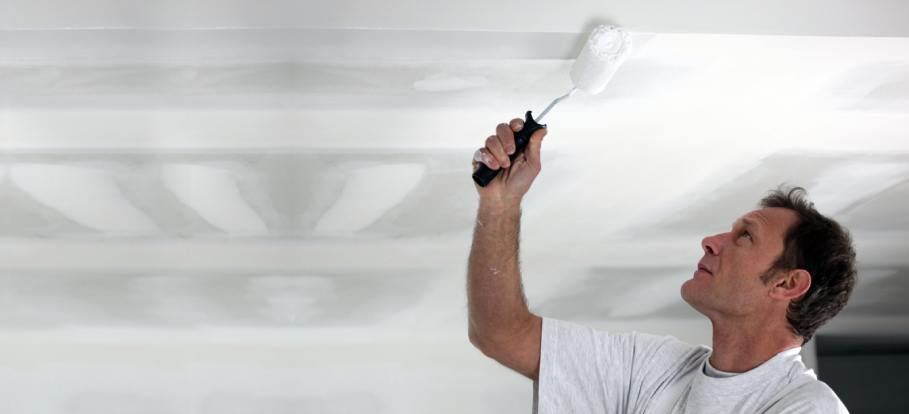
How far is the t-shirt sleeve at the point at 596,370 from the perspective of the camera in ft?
6.98

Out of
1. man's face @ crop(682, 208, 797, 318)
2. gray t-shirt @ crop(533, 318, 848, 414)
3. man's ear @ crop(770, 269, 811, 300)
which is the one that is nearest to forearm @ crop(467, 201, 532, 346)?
gray t-shirt @ crop(533, 318, 848, 414)

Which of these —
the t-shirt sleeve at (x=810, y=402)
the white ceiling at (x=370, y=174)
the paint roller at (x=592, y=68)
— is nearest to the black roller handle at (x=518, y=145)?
the paint roller at (x=592, y=68)

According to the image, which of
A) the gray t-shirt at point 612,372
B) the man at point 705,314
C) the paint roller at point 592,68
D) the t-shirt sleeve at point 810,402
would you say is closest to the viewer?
the t-shirt sleeve at point 810,402

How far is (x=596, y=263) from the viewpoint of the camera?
4.16m

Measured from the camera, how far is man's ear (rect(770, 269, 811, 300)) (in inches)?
80.8

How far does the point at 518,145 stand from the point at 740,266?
1.83 feet

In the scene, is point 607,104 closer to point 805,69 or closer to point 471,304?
point 805,69

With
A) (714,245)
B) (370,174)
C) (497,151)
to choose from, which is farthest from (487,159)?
(370,174)

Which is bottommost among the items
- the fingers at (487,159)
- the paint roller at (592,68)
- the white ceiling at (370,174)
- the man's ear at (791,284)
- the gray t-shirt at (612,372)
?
the gray t-shirt at (612,372)

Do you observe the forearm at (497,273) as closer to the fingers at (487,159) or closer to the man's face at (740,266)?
the fingers at (487,159)

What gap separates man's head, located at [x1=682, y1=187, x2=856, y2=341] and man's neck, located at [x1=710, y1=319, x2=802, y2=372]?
2 centimetres

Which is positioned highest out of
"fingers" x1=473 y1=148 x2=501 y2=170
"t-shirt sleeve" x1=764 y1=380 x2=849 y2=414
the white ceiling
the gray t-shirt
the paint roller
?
the white ceiling

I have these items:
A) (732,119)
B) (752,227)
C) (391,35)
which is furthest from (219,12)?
(732,119)

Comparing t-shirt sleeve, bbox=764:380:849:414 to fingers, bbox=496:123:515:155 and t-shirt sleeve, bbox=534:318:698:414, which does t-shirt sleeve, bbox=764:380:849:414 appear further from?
fingers, bbox=496:123:515:155
